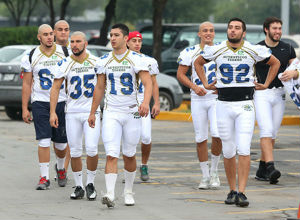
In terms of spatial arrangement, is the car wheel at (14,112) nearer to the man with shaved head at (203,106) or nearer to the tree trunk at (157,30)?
the tree trunk at (157,30)

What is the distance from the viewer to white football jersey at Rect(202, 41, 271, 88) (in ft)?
30.5

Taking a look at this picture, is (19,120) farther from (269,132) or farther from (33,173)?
(269,132)

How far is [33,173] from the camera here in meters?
11.7

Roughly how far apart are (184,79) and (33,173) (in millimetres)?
2762

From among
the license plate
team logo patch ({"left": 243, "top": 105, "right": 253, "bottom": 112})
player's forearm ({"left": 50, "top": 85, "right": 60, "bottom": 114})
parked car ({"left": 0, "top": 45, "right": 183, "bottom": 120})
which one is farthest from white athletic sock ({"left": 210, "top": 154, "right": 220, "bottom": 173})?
the license plate

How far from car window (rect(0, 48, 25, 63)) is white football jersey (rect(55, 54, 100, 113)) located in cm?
955

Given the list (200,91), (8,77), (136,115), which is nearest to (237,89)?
(200,91)

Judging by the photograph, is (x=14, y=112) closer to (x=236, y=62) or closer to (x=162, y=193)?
(x=162, y=193)

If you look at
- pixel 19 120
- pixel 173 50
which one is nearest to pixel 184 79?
pixel 19 120

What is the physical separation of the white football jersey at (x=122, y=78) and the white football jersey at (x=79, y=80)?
0.62 metres

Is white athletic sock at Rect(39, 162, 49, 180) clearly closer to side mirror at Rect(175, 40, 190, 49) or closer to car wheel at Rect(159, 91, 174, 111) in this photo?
car wheel at Rect(159, 91, 174, 111)

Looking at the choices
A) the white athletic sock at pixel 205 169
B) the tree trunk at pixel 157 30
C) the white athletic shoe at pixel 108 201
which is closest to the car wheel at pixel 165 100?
the tree trunk at pixel 157 30

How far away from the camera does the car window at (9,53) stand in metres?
19.1

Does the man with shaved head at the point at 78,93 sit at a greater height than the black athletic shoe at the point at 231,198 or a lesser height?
greater
